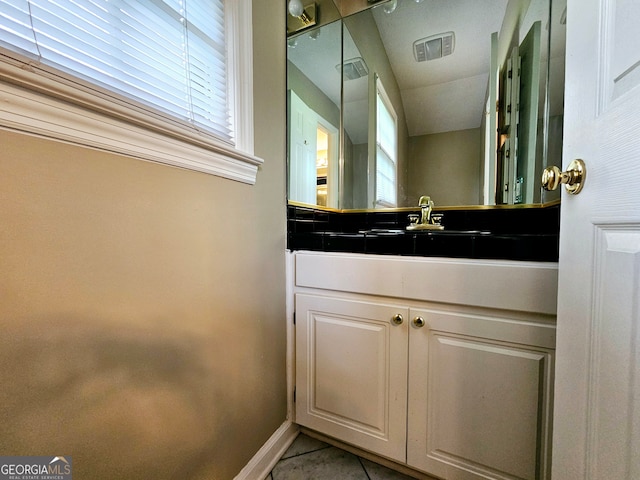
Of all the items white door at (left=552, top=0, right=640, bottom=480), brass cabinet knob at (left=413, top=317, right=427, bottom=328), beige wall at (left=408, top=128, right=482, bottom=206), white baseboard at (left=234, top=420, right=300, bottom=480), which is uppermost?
beige wall at (left=408, top=128, right=482, bottom=206)

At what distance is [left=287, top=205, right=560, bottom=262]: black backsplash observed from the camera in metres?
0.74

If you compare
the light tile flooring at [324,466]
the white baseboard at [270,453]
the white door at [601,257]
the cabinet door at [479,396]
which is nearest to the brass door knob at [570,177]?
the white door at [601,257]

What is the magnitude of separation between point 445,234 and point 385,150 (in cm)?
83

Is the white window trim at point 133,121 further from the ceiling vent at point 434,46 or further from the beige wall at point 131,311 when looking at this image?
the ceiling vent at point 434,46

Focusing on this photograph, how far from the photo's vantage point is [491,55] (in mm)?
1252

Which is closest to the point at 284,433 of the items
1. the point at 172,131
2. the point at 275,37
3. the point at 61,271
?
the point at 61,271

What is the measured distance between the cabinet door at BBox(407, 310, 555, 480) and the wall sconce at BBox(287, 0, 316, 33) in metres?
1.46

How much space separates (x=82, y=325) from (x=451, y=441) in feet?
3.56

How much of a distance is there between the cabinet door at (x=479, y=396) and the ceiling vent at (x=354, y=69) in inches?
54.6

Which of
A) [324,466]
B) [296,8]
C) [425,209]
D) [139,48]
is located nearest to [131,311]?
[139,48]

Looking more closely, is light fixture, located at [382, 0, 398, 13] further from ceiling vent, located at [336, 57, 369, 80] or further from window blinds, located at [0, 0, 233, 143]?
window blinds, located at [0, 0, 233, 143]

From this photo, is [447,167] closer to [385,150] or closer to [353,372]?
[385,150]

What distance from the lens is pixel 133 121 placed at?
57cm

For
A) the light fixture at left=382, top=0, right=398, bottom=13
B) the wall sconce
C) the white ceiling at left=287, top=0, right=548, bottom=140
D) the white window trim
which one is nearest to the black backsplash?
the white window trim
